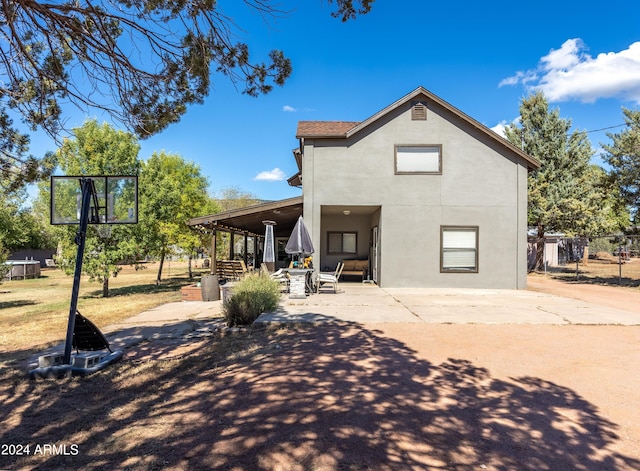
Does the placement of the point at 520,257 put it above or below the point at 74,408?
above

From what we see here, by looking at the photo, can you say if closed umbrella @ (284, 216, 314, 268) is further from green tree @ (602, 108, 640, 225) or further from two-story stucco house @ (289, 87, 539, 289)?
green tree @ (602, 108, 640, 225)

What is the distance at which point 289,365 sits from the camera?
5309 mm

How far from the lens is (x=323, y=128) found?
15812 mm

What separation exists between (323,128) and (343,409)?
13.5 metres

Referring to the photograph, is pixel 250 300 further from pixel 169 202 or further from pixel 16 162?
pixel 169 202

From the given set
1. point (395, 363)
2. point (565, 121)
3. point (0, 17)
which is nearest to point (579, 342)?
point (395, 363)

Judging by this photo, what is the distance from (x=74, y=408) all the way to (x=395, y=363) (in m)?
3.89

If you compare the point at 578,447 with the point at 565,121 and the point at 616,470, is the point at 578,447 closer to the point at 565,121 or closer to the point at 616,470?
the point at 616,470

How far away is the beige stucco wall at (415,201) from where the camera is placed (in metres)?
14.4

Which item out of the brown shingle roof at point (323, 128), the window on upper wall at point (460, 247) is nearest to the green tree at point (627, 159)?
the window on upper wall at point (460, 247)

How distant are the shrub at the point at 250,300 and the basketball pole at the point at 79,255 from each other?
3387mm

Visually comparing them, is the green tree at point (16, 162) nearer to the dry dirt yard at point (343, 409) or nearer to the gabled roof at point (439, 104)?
the dry dirt yard at point (343, 409)

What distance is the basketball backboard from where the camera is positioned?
5977 millimetres

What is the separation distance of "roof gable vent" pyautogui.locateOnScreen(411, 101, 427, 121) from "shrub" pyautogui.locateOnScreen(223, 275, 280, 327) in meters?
8.69
